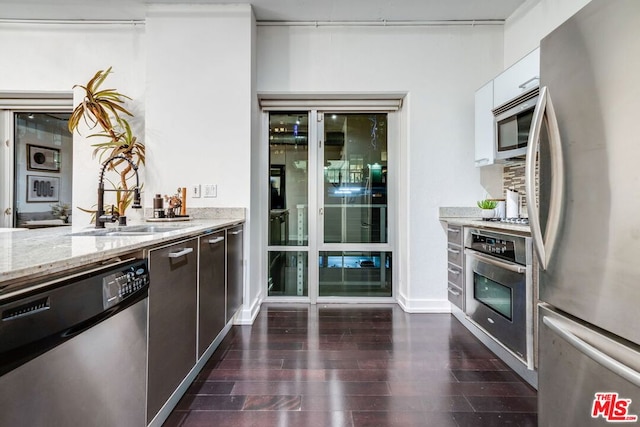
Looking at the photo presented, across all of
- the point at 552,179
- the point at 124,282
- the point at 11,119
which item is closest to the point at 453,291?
the point at 552,179

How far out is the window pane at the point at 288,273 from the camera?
3422 mm

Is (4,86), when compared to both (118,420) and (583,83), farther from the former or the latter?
(583,83)

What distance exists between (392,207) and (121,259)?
2.75 meters

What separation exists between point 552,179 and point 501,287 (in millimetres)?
1143

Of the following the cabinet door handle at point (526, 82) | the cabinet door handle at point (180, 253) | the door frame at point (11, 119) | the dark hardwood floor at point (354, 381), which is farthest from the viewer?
→ the door frame at point (11, 119)

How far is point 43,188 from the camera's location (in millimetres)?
3396

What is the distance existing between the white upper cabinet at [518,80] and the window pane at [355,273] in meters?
1.86

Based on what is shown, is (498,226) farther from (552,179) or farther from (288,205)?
(288,205)

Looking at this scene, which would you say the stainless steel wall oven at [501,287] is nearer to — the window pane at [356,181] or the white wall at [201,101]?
the window pane at [356,181]

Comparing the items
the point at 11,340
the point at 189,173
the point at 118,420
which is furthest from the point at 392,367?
the point at 189,173

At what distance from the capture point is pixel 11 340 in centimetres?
65

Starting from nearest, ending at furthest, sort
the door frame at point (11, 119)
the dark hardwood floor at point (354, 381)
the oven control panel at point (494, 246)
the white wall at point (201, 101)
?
1. the dark hardwood floor at point (354, 381)
2. the oven control panel at point (494, 246)
3. the white wall at point (201, 101)
4. the door frame at point (11, 119)

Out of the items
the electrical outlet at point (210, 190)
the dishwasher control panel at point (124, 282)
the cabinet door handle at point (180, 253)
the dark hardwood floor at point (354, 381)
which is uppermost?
the electrical outlet at point (210, 190)

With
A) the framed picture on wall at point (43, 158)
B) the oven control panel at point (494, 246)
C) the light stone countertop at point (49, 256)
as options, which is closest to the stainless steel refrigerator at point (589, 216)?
the oven control panel at point (494, 246)
